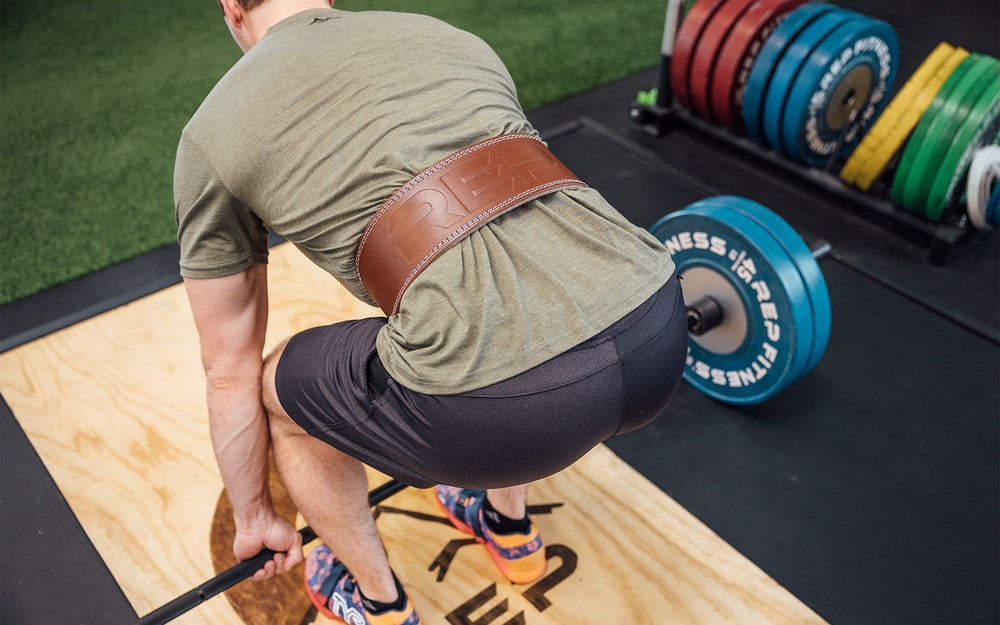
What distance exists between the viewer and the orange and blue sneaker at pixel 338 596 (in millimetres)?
1266

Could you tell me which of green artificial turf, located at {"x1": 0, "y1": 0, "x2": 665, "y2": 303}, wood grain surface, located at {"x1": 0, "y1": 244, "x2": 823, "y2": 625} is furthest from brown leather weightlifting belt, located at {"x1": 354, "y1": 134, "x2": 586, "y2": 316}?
green artificial turf, located at {"x1": 0, "y1": 0, "x2": 665, "y2": 303}

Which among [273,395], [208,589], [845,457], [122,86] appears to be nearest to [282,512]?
[208,589]

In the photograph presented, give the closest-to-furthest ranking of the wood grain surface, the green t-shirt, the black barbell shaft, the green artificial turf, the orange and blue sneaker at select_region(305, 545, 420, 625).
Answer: the green t-shirt → the black barbell shaft → the orange and blue sneaker at select_region(305, 545, 420, 625) → the wood grain surface → the green artificial turf

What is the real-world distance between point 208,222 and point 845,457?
1.42 meters

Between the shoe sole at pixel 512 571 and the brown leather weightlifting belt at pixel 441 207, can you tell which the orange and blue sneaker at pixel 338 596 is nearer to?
the shoe sole at pixel 512 571

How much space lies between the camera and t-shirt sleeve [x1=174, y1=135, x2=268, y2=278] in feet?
3.01

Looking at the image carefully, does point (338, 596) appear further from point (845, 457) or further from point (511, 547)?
point (845, 457)

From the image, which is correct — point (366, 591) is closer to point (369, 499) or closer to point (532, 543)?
point (369, 499)

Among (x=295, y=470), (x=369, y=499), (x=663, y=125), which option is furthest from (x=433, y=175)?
(x=663, y=125)

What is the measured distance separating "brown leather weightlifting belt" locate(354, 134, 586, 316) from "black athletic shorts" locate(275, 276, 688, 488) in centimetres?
10

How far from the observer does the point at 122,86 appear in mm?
3172

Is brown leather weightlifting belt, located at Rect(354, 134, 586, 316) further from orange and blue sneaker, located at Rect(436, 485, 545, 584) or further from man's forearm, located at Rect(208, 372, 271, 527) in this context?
orange and blue sneaker, located at Rect(436, 485, 545, 584)

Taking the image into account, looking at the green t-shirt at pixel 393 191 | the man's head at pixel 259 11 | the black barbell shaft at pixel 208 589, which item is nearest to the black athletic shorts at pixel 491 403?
the green t-shirt at pixel 393 191

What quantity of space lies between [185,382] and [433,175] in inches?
46.2
